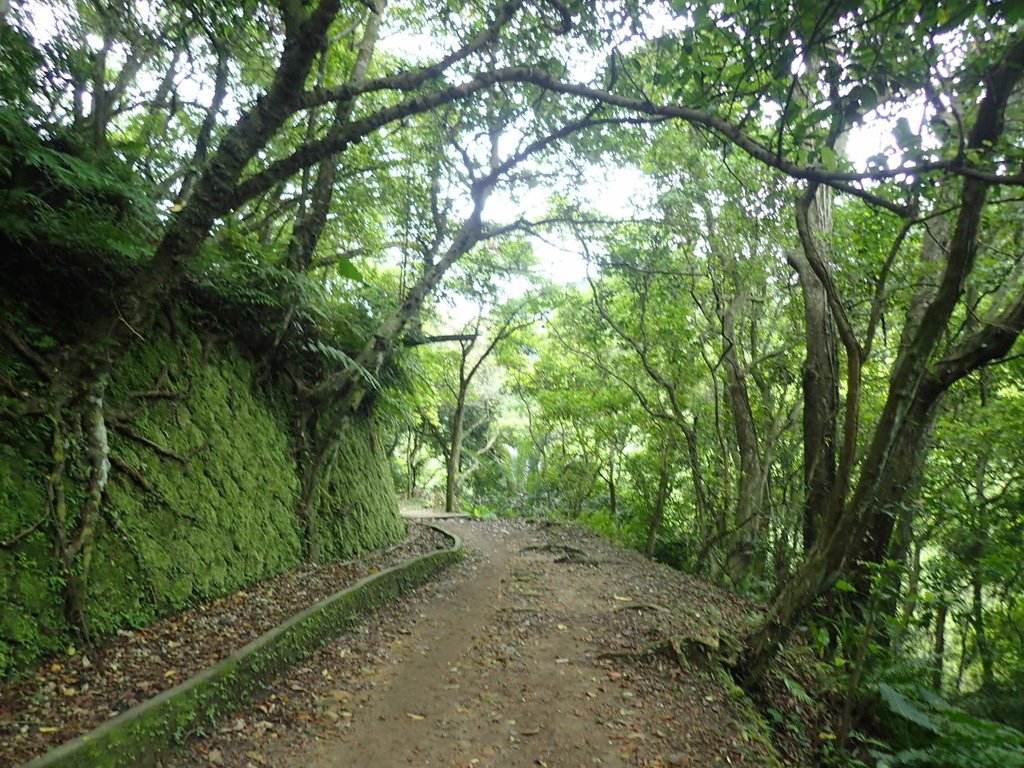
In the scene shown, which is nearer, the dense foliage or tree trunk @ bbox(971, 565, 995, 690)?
the dense foliage

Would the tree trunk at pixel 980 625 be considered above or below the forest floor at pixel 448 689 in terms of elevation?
above

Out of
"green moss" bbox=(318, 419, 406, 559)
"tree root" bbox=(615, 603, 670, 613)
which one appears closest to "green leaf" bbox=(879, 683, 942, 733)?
"tree root" bbox=(615, 603, 670, 613)

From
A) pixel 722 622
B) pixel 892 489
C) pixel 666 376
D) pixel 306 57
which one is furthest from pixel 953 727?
pixel 666 376

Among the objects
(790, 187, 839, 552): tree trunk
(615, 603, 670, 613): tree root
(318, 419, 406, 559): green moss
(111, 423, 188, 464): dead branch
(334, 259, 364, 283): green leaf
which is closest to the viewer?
(111, 423, 188, 464): dead branch

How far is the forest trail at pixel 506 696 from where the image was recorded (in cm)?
452

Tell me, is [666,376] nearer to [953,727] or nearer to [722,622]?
Answer: [722,622]

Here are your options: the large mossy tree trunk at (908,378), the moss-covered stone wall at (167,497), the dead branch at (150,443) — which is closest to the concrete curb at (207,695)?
the moss-covered stone wall at (167,497)

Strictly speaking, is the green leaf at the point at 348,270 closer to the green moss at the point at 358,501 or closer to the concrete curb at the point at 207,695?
the green moss at the point at 358,501

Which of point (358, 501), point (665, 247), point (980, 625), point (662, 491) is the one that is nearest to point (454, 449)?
point (662, 491)

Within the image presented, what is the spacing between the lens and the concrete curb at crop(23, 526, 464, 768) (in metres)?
3.41

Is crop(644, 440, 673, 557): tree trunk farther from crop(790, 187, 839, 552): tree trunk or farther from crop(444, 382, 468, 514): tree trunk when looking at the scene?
crop(444, 382, 468, 514): tree trunk

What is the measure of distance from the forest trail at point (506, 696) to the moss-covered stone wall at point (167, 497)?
55.2 inches

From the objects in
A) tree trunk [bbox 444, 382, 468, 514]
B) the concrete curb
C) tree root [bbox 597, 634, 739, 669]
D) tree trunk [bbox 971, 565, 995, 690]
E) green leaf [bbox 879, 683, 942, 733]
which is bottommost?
the concrete curb

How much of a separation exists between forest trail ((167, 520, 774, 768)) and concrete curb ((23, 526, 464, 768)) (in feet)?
0.58
